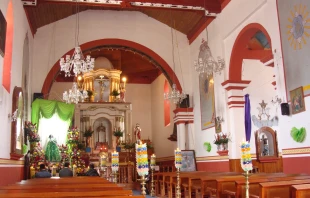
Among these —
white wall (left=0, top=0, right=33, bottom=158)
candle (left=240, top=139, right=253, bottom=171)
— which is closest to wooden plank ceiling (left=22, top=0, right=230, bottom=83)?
white wall (left=0, top=0, right=33, bottom=158)

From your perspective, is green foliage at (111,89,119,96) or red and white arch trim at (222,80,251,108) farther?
green foliage at (111,89,119,96)

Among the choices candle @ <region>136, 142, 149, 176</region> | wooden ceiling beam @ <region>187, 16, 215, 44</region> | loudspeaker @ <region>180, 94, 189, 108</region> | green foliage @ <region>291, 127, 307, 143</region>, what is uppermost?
wooden ceiling beam @ <region>187, 16, 215, 44</region>

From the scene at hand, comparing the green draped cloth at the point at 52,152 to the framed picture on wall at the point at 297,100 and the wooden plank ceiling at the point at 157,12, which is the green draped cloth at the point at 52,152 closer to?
the wooden plank ceiling at the point at 157,12

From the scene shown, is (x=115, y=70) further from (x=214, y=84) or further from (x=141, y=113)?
(x=214, y=84)

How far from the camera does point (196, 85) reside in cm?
1393

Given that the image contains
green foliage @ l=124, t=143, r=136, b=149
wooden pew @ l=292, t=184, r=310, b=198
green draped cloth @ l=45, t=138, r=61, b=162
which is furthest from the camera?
green foliage @ l=124, t=143, r=136, b=149

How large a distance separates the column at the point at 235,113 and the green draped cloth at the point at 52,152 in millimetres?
5842

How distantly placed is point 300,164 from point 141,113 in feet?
47.3

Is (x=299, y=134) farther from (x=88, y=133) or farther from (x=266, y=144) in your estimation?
(x=88, y=133)

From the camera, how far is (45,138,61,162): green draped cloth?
12.3m

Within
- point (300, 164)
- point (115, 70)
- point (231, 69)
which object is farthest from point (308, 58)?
point (115, 70)

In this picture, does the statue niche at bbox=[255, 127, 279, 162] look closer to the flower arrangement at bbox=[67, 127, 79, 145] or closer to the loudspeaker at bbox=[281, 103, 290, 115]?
the loudspeaker at bbox=[281, 103, 290, 115]

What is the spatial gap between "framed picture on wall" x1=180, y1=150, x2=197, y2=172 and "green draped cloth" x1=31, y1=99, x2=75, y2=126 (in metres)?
4.48

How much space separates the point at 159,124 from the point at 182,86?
562 cm
